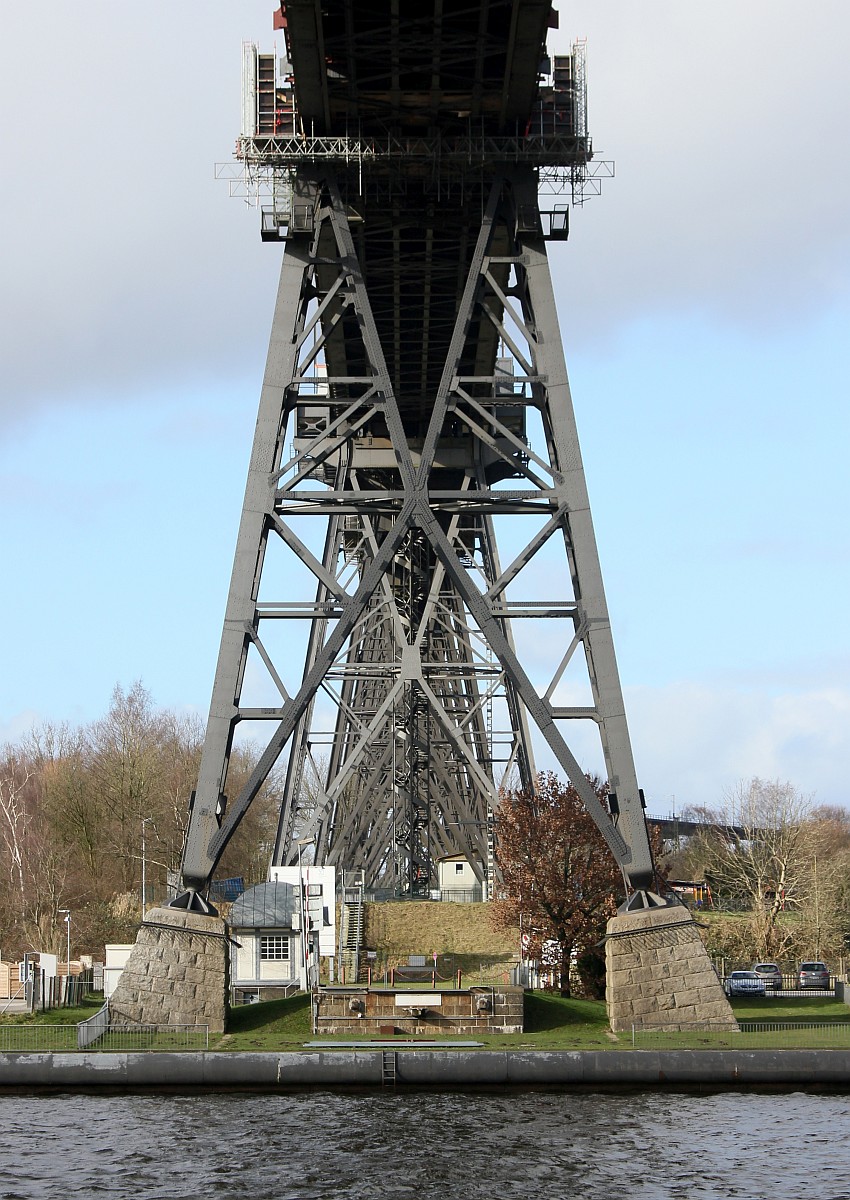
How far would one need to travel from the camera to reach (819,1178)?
23062 millimetres

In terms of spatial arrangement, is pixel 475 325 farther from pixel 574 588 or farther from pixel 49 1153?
pixel 49 1153

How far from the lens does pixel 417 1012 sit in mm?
34562

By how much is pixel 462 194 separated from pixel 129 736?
57.1 m

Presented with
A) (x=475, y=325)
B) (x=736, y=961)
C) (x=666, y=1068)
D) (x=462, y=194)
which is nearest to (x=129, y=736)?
(x=736, y=961)

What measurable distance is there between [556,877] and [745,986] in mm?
11388

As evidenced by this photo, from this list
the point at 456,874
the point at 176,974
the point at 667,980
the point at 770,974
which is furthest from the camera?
the point at 456,874

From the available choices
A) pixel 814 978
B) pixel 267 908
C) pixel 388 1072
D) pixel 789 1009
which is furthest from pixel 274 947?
pixel 388 1072

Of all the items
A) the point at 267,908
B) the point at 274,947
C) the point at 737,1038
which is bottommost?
the point at 737,1038

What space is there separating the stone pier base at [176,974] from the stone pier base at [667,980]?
314 inches

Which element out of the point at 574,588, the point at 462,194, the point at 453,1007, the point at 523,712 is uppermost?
Answer: the point at 462,194

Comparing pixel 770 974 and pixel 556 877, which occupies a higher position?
pixel 556 877

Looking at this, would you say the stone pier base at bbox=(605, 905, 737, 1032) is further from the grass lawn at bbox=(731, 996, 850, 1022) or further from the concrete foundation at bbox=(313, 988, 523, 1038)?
the grass lawn at bbox=(731, 996, 850, 1022)

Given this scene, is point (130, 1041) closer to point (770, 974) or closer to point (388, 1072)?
point (388, 1072)

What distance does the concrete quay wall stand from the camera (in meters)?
30.4
